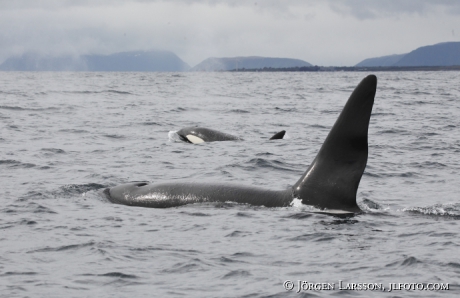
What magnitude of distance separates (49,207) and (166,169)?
4.80 m

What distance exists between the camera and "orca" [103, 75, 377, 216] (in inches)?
357

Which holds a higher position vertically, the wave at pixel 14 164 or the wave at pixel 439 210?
the wave at pixel 14 164

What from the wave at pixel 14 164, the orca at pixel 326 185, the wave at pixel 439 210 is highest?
the orca at pixel 326 185

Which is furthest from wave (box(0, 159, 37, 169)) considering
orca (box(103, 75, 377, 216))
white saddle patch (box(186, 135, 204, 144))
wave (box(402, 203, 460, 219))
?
wave (box(402, 203, 460, 219))

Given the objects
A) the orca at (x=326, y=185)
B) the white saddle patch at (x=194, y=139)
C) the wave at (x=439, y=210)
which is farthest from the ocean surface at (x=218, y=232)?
the white saddle patch at (x=194, y=139)

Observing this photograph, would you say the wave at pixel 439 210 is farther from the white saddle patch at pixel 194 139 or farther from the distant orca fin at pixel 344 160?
the white saddle patch at pixel 194 139

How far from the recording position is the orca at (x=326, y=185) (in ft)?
29.8

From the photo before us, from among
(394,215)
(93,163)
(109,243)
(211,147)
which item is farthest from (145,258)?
(211,147)

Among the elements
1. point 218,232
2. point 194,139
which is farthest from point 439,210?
point 194,139

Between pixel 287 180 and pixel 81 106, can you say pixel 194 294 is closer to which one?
pixel 287 180

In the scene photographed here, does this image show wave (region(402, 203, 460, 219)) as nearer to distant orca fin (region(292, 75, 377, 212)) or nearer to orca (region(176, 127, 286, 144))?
distant orca fin (region(292, 75, 377, 212))

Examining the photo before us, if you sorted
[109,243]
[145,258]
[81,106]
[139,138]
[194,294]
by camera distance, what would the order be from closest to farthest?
[194,294] → [145,258] → [109,243] → [139,138] → [81,106]

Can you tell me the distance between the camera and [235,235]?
910 centimetres

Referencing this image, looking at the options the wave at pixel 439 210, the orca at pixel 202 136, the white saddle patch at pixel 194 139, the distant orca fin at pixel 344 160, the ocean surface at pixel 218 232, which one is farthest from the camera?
the orca at pixel 202 136
